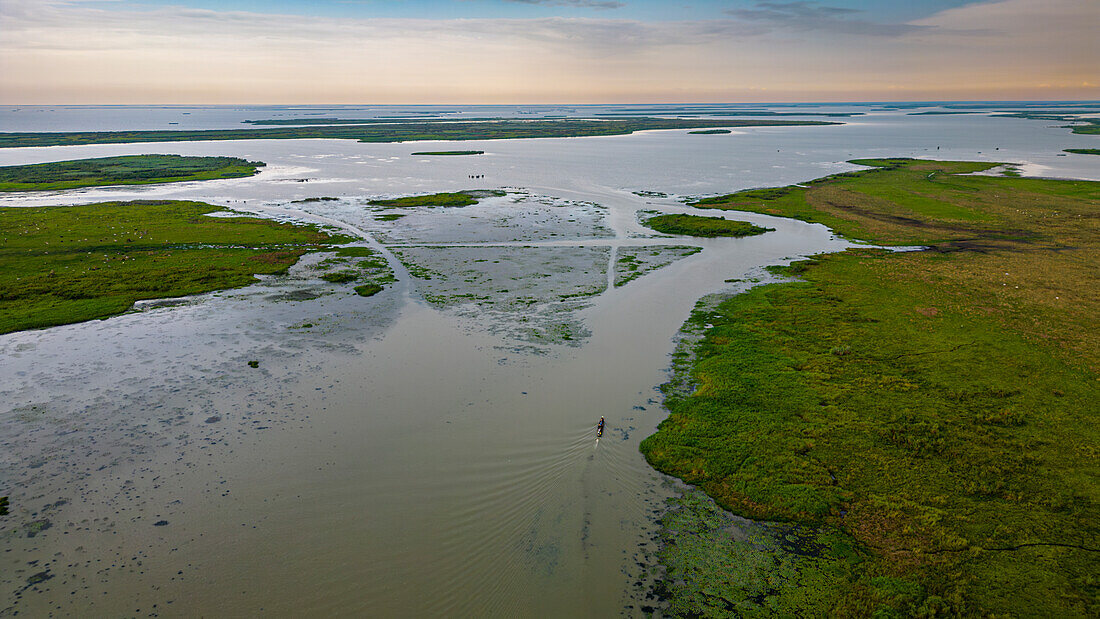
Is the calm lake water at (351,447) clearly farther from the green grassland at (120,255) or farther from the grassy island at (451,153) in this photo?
the grassy island at (451,153)

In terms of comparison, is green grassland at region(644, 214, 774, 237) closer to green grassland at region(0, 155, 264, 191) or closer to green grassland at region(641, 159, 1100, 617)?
green grassland at region(641, 159, 1100, 617)

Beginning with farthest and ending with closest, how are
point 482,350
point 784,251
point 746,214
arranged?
1. point 746,214
2. point 784,251
3. point 482,350

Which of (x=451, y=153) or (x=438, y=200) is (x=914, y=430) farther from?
(x=451, y=153)

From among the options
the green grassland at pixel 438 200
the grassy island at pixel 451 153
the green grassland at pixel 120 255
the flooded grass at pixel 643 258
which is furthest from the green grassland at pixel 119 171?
the flooded grass at pixel 643 258

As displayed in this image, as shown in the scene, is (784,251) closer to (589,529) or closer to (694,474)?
(694,474)

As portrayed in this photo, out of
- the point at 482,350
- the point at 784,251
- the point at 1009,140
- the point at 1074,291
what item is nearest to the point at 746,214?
the point at 784,251

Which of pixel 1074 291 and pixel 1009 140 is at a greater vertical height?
pixel 1009 140

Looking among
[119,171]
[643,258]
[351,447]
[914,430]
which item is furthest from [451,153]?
[914,430]
